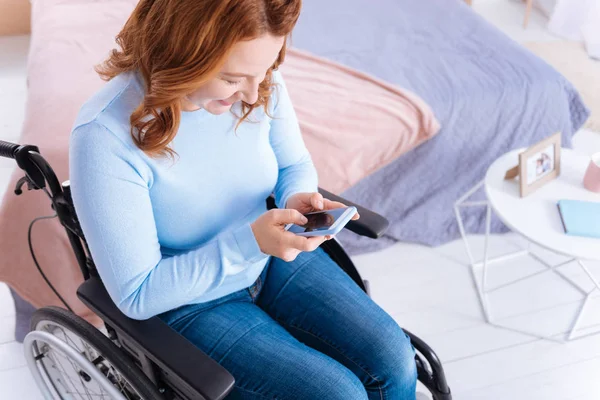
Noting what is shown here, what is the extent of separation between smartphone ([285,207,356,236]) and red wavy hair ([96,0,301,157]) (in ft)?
0.93

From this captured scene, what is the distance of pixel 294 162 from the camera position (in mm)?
1330

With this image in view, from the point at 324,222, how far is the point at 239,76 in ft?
0.99

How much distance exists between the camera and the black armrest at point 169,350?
0.92 m

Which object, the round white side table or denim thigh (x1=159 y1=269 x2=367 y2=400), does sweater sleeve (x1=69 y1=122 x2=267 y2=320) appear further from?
the round white side table

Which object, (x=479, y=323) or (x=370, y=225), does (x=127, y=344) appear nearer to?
(x=370, y=225)

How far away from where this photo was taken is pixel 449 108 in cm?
191

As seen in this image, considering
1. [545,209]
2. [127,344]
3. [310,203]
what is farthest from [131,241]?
[545,209]

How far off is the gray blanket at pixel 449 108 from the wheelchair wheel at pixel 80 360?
38.4 inches

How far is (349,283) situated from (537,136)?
3.63ft

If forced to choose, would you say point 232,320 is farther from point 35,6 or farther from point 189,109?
point 35,6

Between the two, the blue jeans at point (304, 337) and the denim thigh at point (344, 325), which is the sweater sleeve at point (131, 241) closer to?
the blue jeans at point (304, 337)

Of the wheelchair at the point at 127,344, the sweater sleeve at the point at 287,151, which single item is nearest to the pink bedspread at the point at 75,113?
the wheelchair at the point at 127,344

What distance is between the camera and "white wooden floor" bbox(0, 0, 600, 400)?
1.68 metres

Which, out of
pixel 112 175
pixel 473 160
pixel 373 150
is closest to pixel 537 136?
pixel 473 160
